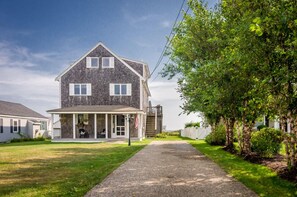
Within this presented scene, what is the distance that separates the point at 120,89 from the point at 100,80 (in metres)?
2.26

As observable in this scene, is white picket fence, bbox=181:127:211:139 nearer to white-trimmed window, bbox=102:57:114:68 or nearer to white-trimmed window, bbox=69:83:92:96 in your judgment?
white-trimmed window, bbox=102:57:114:68

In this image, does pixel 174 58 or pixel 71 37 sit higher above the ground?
pixel 71 37

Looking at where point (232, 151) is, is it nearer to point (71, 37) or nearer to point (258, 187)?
point (258, 187)

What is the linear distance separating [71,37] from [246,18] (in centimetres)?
1867

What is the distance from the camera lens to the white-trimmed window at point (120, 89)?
31.4 meters

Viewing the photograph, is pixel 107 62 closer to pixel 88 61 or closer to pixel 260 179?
pixel 88 61

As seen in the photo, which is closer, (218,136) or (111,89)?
(218,136)

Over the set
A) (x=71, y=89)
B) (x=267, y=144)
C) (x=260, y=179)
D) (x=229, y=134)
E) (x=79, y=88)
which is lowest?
(x=260, y=179)

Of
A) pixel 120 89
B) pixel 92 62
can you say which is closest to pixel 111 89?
pixel 120 89

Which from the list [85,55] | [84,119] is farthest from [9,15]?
[84,119]

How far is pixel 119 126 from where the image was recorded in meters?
31.5

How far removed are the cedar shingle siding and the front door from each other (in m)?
1.55

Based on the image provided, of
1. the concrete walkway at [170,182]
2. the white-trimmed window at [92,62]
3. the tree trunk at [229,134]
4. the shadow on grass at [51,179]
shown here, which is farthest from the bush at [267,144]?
the white-trimmed window at [92,62]

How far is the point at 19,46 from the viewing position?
85.9 ft
